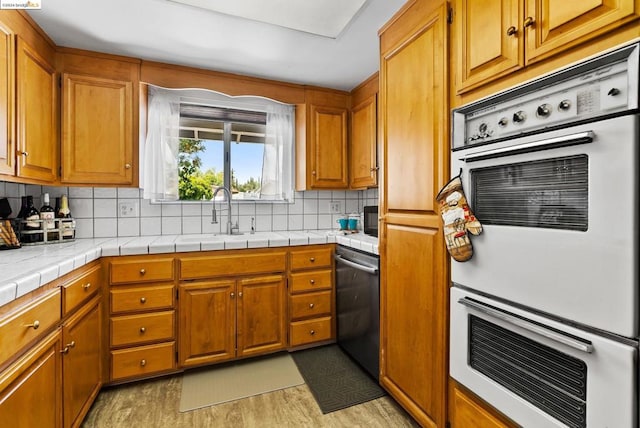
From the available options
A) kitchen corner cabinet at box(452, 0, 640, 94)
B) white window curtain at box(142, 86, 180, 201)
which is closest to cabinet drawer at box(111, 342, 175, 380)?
white window curtain at box(142, 86, 180, 201)

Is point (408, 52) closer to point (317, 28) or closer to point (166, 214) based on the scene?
point (317, 28)

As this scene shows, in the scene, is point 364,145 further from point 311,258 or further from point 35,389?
point 35,389

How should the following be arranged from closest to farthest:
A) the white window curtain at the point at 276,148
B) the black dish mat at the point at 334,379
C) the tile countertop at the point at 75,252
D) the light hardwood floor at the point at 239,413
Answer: the tile countertop at the point at 75,252, the light hardwood floor at the point at 239,413, the black dish mat at the point at 334,379, the white window curtain at the point at 276,148

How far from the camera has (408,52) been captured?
1.63 meters

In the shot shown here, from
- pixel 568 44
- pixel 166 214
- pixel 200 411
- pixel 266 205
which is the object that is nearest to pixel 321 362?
pixel 200 411

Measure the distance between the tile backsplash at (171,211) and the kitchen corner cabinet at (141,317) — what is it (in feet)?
2.08

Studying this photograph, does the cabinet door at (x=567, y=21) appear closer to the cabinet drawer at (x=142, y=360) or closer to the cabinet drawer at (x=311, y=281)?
the cabinet drawer at (x=311, y=281)

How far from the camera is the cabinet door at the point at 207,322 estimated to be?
6.96ft

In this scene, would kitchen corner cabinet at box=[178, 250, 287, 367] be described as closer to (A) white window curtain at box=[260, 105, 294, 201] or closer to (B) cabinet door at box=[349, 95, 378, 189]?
(A) white window curtain at box=[260, 105, 294, 201]

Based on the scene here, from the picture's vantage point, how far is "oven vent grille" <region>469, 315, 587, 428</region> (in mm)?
904

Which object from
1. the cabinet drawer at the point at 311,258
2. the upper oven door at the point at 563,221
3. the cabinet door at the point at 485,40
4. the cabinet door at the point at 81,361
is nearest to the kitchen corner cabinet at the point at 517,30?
the cabinet door at the point at 485,40

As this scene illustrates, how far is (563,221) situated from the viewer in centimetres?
94

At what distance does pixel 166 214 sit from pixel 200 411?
152 cm

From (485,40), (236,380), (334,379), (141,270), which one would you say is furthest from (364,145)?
(236,380)
